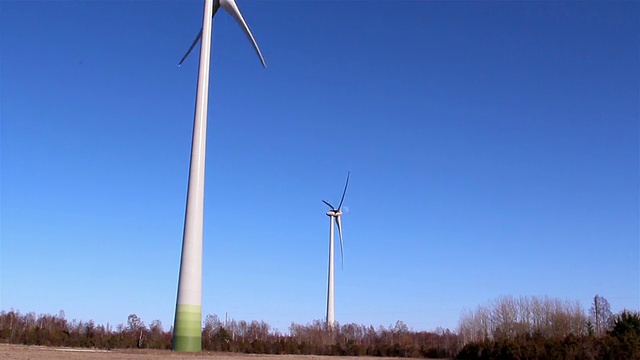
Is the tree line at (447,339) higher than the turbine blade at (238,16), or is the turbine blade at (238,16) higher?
the turbine blade at (238,16)

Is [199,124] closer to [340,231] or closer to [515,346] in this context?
[515,346]

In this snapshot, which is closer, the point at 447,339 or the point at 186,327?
the point at 186,327

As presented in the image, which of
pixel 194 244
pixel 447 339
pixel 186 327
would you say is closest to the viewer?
pixel 186 327

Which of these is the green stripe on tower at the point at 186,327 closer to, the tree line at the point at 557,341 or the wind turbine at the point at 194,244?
the wind turbine at the point at 194,244

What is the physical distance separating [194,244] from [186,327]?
4.28 meters

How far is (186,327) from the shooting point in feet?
112

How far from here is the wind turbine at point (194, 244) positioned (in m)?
34.0

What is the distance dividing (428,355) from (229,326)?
5968 centimetres

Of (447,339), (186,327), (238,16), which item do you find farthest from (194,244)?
(447,339)

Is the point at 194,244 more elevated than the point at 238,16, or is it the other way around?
the point at 238,16

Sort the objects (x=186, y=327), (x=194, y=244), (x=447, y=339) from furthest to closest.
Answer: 1. (x=447, y=339)
2. (x=194, y=244)
3. (x=186, y=327)

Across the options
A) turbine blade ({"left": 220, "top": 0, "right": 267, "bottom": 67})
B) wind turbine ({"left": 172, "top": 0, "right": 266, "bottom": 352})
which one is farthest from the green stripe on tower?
turbine blade ({"left": 220, "top": 0, "right": 267, "bottom": 67})

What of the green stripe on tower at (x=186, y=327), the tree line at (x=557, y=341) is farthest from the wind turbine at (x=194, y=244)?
the tree line at (x=557, y=341)

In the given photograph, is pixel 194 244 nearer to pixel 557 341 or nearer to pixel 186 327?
pixel 186 327
